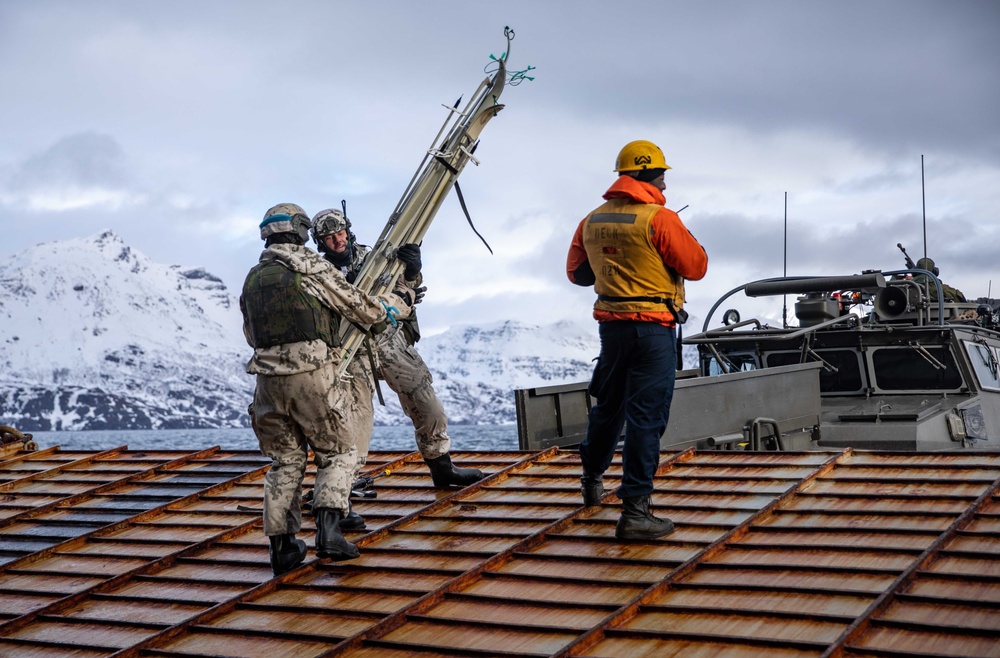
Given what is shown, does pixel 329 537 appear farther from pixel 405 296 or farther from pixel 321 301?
pixel 405 296

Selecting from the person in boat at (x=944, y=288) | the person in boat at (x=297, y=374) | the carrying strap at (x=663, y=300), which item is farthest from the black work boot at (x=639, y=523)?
the person in boat at (x=944, y=288)

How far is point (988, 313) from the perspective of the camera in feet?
45.8

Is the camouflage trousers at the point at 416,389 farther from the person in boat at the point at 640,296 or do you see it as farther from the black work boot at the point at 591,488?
the person in boat at the point at 640,296

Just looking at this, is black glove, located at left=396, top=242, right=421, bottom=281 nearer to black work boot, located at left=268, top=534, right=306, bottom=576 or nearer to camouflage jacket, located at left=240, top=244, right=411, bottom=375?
camouflage jacket, located at left=240, top=244, right=411, bottom=375

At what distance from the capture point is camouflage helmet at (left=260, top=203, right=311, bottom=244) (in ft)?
19.9

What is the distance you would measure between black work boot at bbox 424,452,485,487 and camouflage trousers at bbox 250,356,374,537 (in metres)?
1.31

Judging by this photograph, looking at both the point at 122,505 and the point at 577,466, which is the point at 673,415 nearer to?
the point at 577,466

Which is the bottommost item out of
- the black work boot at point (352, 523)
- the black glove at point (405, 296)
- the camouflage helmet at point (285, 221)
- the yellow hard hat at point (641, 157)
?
the black work boot at point (352, 523)

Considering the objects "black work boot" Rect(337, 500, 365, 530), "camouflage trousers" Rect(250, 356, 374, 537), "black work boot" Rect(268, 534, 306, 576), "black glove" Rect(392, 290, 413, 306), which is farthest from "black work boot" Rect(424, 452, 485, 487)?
"black work boot" Rect(268, 534, 306, 576)

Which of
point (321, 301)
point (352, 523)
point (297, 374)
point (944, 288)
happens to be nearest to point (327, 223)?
point (321, 301)

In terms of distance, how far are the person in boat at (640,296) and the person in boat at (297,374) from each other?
49.0 inches

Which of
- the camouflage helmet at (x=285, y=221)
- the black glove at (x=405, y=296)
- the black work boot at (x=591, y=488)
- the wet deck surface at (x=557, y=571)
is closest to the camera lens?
the wet deck surface at (x=557, y=571)

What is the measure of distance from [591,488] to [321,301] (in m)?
1.95

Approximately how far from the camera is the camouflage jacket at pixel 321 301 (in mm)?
5941
